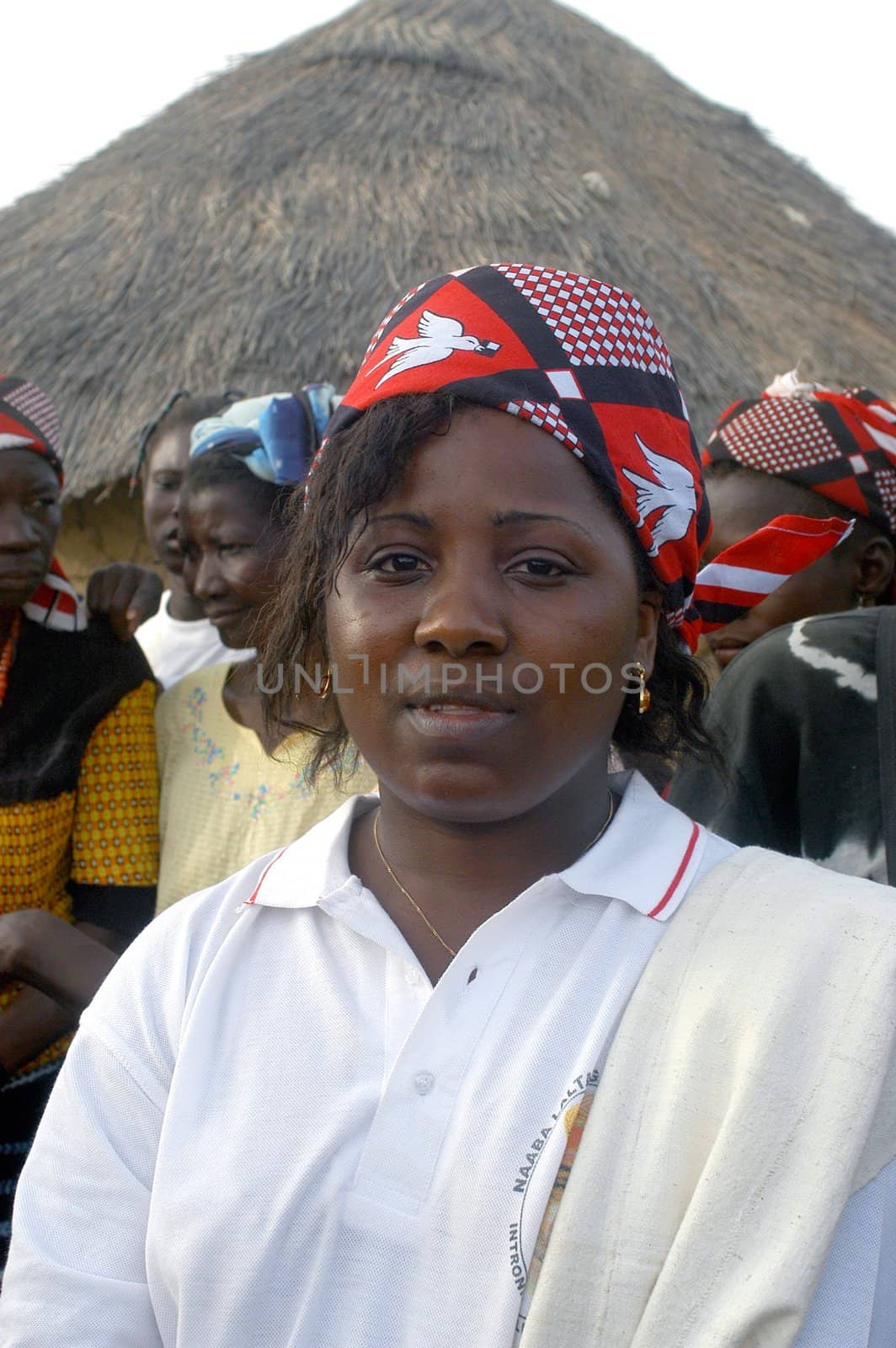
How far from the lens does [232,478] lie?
290cm

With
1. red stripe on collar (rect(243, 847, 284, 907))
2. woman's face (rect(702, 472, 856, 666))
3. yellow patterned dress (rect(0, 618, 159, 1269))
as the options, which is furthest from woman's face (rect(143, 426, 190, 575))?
red stripe on collar (rect(243, 847, 284, 907))

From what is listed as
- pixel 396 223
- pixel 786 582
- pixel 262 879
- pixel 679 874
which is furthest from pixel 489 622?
pixel 396 223

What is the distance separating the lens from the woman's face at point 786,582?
7.79 feet

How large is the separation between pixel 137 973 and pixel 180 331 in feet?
17.9

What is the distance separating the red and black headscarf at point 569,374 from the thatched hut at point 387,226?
183 inches

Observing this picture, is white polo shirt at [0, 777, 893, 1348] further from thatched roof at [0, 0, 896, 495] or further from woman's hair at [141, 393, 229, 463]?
thatched roof at [0, 0, 896, 495]

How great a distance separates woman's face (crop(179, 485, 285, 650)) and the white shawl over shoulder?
1.79 metres

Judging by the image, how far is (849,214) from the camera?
896 cm

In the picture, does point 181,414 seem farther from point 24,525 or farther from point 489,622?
point 489,622

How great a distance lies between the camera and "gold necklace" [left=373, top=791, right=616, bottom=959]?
4.63ft

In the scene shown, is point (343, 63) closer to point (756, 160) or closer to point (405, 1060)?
point (756, 160)

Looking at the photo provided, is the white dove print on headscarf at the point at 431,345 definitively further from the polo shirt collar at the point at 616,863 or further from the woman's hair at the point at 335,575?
Result: the polo shirt collar at the point at 616,863

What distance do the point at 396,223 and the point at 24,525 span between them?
4.70m

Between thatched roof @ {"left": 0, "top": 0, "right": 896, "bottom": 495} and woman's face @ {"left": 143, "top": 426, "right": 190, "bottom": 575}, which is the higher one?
thatched roof @ {"left": 0, "top": 0, "right": 896, "bottom": 495}
